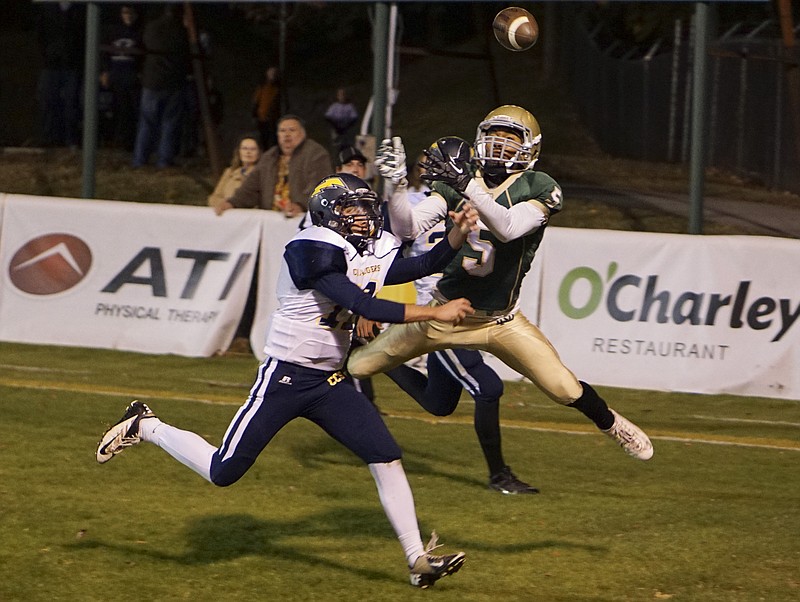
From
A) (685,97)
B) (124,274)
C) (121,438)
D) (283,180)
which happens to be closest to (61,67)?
(124,274)

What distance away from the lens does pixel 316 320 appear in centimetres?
643

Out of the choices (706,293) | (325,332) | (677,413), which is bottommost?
(677,413)

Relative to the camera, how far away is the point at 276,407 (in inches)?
252

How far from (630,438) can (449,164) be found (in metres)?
1.70

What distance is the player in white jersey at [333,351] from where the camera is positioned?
6230 mm

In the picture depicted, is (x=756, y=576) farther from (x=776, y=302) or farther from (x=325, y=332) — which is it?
(x=776, y=302)

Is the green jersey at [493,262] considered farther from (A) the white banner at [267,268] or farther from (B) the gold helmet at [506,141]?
(A) the white banner at [267,268]

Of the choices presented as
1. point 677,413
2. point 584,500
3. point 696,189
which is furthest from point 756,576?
point 696,189

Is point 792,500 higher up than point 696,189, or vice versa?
point 696,189

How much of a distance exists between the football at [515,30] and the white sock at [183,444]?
3.15 m

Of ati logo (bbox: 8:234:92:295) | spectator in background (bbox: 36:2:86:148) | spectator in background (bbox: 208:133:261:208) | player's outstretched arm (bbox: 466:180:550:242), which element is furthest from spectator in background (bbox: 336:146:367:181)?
spectator in background (bbox: 36:2:86:148)

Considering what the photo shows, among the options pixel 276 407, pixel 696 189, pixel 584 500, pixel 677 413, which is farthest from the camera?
pixel 696 189

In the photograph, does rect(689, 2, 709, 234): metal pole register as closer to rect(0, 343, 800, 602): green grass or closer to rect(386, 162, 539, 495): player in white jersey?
rect(0, 343, 800, 602): green grass

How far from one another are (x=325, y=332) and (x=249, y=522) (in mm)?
1566
